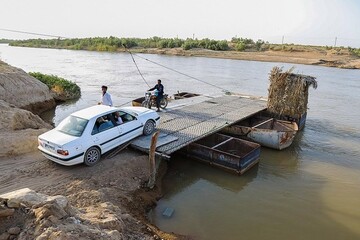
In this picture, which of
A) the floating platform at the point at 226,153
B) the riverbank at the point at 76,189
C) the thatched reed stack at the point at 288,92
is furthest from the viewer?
the thatched reed stack at the point at 288,92

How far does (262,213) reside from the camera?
9.48 metres

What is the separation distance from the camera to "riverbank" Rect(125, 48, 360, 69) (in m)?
60.4

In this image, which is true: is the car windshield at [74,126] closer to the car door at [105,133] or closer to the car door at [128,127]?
the car door at [105,133]

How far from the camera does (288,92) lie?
1741 centimetres

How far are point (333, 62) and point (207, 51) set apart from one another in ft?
97.8

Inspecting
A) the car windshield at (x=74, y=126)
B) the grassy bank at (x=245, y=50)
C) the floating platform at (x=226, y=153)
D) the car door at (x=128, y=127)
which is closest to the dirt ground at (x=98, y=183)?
the car door at (x=128, y=127)

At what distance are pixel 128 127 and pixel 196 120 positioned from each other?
4492 mm

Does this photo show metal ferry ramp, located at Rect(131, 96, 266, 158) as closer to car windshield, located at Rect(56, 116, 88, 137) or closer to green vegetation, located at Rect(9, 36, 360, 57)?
car windshield, located at Rect(56, 116, 88, 137)

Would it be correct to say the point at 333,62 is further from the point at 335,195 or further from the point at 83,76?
the point at 335,195

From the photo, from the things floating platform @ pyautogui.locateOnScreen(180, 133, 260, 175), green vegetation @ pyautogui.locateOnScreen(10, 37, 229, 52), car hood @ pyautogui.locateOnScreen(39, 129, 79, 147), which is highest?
green vegetation @ pyautogui.locateOnScreen(10, 37, 229, 52)

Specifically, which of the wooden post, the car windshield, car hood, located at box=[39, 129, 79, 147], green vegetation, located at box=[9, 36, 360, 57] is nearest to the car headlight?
car hood, located at box=[39, 129, 79, 147]

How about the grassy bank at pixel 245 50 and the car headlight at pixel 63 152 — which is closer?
the car headlight at pixel 63 152

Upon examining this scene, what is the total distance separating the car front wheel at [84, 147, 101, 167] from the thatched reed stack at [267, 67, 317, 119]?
448 inches

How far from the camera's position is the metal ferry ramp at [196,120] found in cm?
1148
